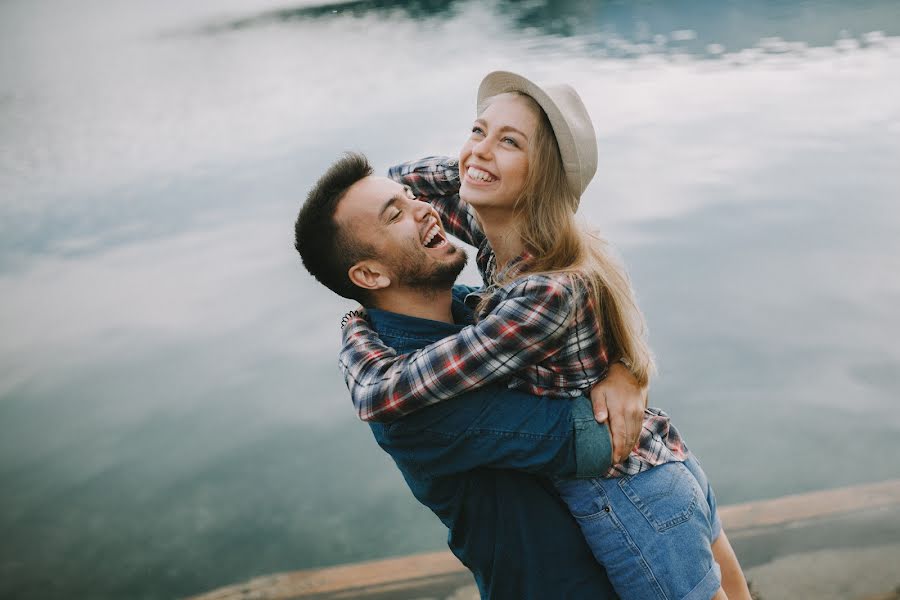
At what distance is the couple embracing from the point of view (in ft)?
4.23

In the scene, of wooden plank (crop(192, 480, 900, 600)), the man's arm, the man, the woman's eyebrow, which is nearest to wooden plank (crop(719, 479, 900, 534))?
wooden plank (crop(192, 480, 900, 600))

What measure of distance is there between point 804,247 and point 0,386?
5776mm

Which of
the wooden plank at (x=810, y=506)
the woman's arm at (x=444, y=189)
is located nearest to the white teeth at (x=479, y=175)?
the woman's arm at (x=444, y=189)

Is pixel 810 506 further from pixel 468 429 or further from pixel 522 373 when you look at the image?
pixel 468 429

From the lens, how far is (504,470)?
1.38m

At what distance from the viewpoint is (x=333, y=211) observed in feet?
5.19

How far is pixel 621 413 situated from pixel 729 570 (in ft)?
1.86

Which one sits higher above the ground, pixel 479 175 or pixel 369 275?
pixel 479 175

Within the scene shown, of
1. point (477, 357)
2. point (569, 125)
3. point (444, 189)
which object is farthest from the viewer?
point (444, 189)

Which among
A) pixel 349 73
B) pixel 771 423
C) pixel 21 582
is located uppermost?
pixel 349 73

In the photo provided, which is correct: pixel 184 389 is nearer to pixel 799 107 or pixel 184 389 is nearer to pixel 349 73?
pixel 799 107

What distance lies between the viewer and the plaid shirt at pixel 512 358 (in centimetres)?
125

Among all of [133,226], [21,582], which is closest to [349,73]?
[133,226]

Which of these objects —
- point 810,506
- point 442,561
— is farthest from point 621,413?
point 810,506
